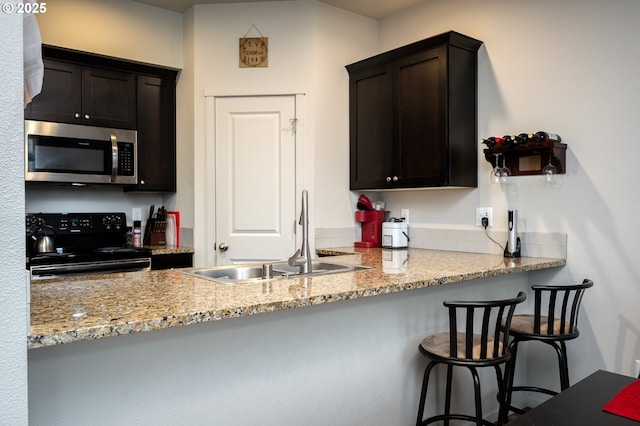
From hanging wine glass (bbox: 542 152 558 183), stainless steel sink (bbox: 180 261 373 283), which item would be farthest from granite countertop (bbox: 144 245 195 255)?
hanging wine glass (bbox: 542 152 558 183)

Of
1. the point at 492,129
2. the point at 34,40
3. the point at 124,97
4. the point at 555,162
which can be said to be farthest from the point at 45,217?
the point at 555,162

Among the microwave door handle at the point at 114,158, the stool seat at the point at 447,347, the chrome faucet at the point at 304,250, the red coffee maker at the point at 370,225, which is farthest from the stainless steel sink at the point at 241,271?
the microwave door handle at the point at 114,158

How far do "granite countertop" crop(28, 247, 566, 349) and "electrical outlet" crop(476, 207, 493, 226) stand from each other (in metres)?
0.60

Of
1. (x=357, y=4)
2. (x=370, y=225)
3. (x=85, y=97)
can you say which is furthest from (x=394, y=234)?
(x=85, y=97)

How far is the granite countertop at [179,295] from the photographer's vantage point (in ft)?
3.93

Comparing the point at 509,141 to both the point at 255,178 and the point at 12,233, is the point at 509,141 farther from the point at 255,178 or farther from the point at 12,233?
the point at 12,233

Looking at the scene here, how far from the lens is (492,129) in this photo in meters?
3.04

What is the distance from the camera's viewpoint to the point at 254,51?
11.4ft

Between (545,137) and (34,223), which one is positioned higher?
(545,137)

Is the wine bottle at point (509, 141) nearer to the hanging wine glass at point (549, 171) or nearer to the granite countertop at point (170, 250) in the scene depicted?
the hanging wine glass at point (549, 171)

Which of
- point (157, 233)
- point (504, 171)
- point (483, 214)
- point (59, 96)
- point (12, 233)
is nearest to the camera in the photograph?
point (12, 233)

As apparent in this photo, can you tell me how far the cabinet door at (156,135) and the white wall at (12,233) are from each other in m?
2.65

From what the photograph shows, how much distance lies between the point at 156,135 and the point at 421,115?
2.01 meters

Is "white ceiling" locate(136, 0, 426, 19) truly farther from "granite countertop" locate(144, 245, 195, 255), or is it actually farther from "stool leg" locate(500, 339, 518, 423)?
"stool leg" locate(500, 339, 518, 423)
